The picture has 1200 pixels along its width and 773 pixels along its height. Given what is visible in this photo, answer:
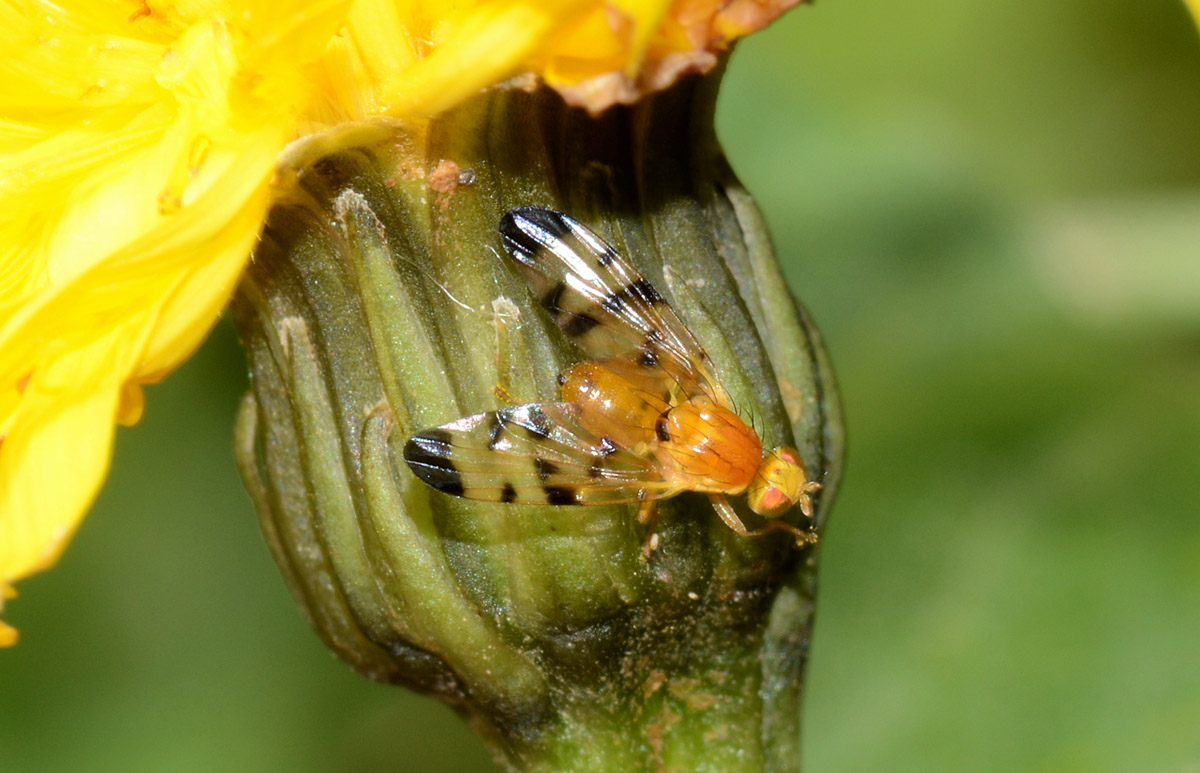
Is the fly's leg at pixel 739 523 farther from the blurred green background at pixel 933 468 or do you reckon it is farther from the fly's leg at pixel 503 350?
the blurred green background at pixel 933 468

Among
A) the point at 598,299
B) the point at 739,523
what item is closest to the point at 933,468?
the point at 739,523

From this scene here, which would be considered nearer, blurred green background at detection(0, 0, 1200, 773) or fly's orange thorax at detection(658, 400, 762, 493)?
fly's orange thorax at detection(658, 400, 762, 493)

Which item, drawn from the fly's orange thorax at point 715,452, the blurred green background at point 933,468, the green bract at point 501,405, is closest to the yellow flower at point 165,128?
Answer: the green bract at point 501,405

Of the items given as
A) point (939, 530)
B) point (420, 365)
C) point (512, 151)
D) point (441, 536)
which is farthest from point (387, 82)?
point (939, 530)

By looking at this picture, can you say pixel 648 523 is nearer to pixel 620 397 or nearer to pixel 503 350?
pixel 620 397

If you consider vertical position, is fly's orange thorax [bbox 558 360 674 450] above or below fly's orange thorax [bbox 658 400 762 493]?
above

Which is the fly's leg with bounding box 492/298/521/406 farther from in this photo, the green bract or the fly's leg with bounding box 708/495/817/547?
the fly's leg with bounding box 708/495/817/547

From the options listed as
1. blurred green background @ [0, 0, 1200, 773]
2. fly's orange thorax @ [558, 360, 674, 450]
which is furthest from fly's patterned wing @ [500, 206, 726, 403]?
blurred green background @ [0, 0, 1200, 773]
